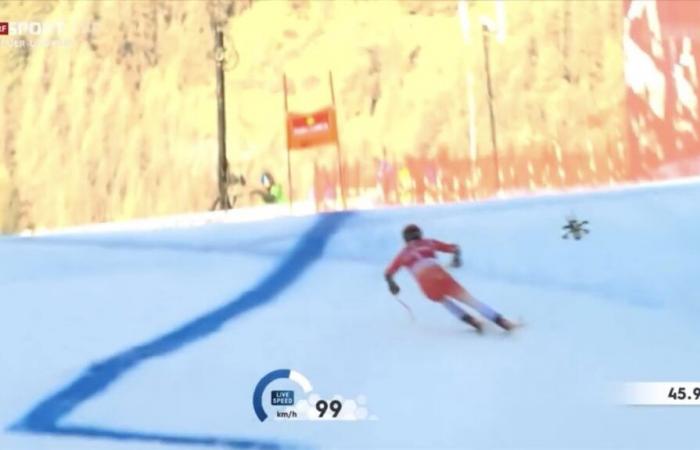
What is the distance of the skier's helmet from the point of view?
67.9 inches

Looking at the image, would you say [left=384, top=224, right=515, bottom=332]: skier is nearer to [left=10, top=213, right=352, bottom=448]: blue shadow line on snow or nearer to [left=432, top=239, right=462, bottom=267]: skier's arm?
[left=432, top=239, right=462, bottom=267]: skier's arm

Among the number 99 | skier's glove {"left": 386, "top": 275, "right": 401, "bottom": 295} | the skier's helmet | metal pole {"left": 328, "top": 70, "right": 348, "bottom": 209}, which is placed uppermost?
metal pole {"left": 328, "top": 70, "right": 348, "bottom": 209}

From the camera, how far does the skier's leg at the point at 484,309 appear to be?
1670mm

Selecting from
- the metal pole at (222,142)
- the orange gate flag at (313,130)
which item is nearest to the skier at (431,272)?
the orange gate flag at (313,130)

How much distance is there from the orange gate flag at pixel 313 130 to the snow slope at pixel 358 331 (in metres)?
0.16

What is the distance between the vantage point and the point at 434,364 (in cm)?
167

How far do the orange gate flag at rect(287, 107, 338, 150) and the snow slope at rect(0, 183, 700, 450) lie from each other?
0.52ft

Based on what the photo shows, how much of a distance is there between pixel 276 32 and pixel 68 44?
17.7 inches

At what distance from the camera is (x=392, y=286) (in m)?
1.71

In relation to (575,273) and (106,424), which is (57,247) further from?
(575,273)

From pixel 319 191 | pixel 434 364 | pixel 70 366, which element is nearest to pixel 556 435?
pixel 434 364

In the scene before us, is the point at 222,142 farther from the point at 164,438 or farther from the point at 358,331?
the point at 164,438

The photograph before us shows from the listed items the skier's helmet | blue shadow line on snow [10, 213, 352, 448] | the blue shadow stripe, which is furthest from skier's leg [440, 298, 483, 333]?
the blue shadow stripe

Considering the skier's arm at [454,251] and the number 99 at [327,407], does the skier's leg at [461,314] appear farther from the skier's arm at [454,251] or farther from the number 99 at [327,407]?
the number 99 at [327,407]
